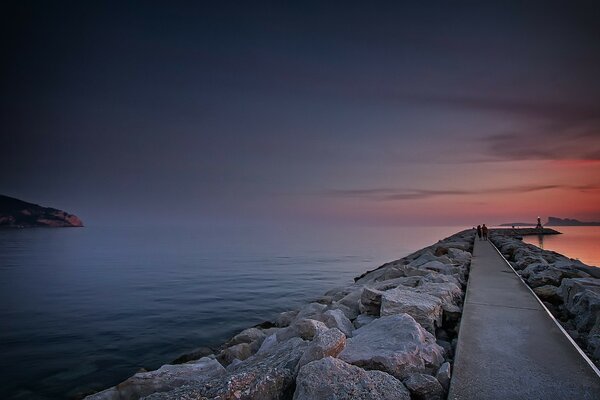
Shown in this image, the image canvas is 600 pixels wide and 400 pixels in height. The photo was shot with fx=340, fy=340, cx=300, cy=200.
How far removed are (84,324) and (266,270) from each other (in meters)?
12.9

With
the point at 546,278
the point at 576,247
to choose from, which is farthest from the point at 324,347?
the point at 576,247

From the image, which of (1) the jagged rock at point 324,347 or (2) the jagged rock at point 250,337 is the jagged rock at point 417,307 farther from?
(2) the jagged rock at point 250,337

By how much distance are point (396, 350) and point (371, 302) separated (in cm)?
222

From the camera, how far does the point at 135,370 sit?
23.7 feet

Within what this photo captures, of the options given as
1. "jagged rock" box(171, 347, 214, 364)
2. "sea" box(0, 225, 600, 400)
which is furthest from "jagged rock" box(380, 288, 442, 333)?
"sea" box(0, 225, 600, 400)

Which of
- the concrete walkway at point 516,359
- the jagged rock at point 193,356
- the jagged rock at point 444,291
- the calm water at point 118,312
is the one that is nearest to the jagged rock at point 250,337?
the jagged rock at point 193,356

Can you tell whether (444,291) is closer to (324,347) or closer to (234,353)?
(324,347)

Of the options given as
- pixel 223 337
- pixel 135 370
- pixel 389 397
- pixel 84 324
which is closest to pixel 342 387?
pixel 389 397

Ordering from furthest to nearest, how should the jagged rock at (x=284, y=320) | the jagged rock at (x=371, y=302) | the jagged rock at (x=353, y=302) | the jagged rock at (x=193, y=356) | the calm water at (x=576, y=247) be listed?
the calm water at (x=576, y=247) → the jagged rock at (x=284, y=320) → the jagged rock at (x=353, y=302) → the jagged rock at (x=193, y=356) → the jagged rock at (x=371, y=302)

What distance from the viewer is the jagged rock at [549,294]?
6.77 metres

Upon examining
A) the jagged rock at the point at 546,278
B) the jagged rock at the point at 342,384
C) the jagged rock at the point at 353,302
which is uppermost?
the jagged rock at the point at 546,278

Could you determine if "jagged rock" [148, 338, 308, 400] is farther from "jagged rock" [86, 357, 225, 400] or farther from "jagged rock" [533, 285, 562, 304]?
"jagged rock" [533, 285, 562, 304]

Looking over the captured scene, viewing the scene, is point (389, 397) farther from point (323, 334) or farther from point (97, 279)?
point (97, 279)

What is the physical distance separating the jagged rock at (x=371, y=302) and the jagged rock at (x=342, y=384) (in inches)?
106
